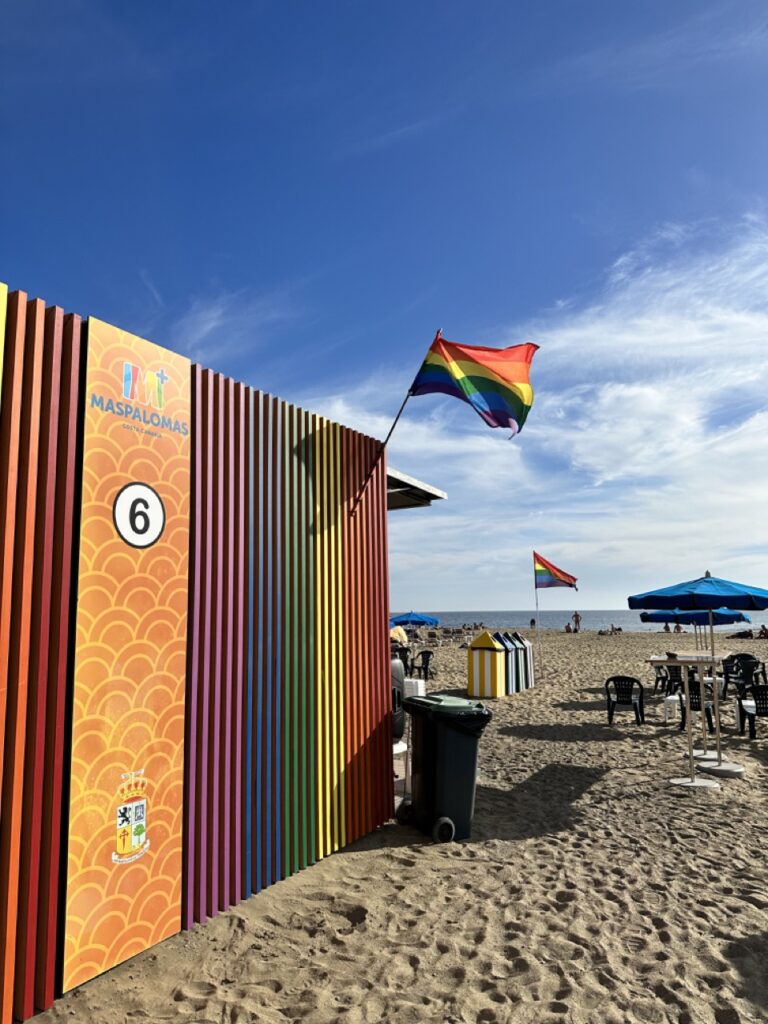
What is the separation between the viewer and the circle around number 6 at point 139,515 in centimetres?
399

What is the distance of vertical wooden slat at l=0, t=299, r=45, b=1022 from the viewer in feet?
10.6

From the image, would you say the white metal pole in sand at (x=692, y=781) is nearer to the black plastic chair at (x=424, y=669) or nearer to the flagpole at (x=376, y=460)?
the flagpole at (x=376, y=460)

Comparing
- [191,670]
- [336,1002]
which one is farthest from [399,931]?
[191,670]

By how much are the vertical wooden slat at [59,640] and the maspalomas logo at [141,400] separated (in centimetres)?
20

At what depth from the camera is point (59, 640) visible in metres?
3.57

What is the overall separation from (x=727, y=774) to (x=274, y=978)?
6.41 m

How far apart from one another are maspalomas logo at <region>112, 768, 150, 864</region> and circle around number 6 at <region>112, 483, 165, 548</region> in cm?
134

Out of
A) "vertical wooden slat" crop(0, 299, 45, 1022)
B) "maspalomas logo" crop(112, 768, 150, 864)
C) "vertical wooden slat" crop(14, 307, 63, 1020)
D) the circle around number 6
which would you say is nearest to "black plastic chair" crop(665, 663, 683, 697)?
"maspalomas logo" crop(112, 768, 150, 864)

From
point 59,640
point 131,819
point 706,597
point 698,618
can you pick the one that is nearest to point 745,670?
point 698,618

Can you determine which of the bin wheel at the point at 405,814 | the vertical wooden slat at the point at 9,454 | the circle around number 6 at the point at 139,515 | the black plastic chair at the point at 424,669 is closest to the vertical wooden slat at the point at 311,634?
the bin wheel at the point at 405,814

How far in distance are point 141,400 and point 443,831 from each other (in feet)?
13.7

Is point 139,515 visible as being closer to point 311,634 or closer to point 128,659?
point 128,659

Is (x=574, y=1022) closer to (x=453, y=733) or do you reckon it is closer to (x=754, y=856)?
(x=453, y=733)

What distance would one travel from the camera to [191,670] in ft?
14.5
